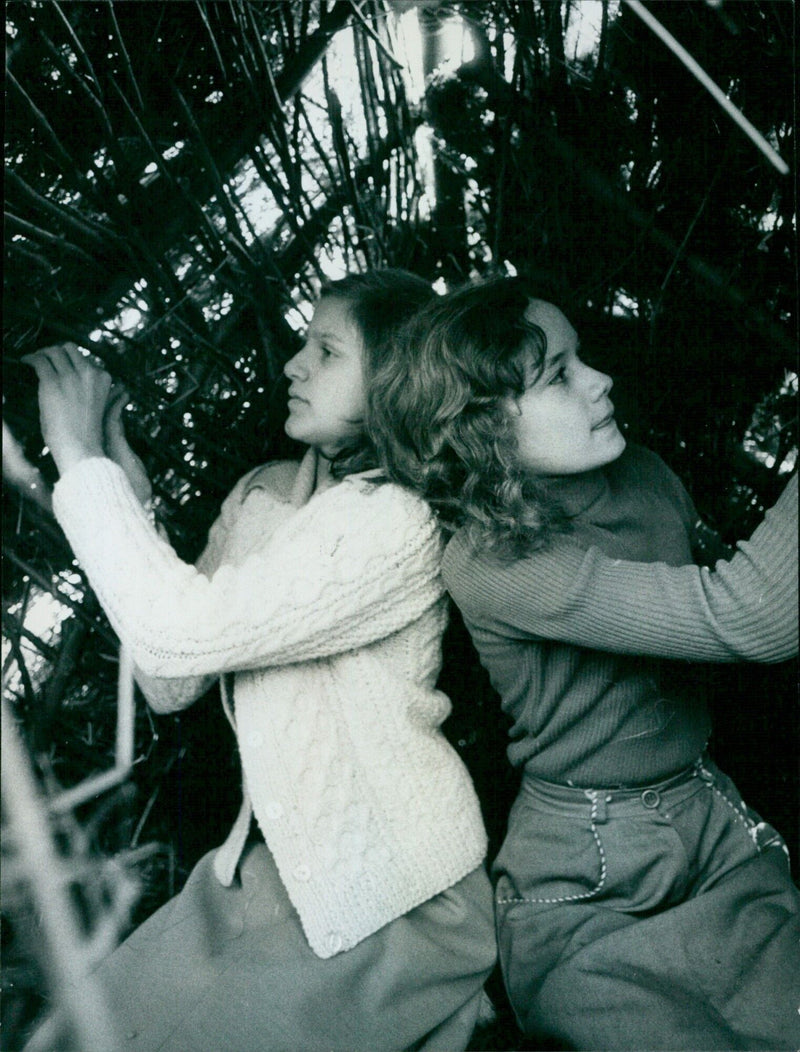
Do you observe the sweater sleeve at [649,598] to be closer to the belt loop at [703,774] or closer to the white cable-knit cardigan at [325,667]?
the white cable-knit cardigan at [325,667]

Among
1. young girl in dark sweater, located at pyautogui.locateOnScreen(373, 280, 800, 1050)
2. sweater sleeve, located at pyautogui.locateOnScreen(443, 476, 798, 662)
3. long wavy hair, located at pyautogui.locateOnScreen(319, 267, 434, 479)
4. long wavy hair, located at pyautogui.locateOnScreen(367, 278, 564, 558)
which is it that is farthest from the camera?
long wavy hair, located at pyautogui.locateOnScreen(319, 267, 434, 479)

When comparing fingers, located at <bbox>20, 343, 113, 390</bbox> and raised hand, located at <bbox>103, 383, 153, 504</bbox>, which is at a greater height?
fingers, located at <bbox>20, 343, 113, 390</bbox>

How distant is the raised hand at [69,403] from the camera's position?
41.1 inches

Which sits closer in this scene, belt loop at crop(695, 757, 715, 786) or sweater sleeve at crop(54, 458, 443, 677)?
sweater sleeve at crop(54, 458, 443, 677)

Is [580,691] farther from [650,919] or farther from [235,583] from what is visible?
[235,583]

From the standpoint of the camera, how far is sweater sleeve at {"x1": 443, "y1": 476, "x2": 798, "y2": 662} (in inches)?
33.6

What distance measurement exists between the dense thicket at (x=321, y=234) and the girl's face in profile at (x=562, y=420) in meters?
0.24

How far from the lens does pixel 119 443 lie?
114cm

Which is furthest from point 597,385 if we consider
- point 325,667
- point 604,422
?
point 325,667

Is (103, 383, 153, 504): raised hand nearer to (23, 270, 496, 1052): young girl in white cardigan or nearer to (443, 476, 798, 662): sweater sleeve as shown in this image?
(23, 270, 496, 1052): young girl in white cardigan

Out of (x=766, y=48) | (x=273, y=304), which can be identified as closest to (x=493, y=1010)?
(x=273, y=304)

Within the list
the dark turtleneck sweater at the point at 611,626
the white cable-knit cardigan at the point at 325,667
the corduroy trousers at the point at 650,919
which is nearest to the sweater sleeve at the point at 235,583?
the white cable-knit cardigan at the point at 325,667

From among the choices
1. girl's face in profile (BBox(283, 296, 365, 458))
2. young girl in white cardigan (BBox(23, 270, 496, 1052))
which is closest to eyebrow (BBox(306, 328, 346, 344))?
girl's face in profile (BBox(283, 296, 365, 458))

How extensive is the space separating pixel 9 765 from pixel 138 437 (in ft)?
1.43
